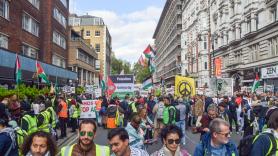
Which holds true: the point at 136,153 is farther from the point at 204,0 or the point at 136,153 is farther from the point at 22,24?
the point at 204,0

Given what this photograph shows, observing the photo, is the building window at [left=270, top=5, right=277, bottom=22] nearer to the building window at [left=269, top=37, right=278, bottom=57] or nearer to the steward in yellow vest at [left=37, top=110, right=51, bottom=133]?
the building window at [left=269, top=37, right=278, bottom=57]

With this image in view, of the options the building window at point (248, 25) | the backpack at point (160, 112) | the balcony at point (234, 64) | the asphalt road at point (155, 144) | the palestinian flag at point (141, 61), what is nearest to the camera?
the asphalt road at point (155, 144)

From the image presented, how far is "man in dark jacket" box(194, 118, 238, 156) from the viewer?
14.9 ft

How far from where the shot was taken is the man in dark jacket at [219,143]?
4.53 metres

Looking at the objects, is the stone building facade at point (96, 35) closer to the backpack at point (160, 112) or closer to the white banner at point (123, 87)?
the white banner at point (123, 87)

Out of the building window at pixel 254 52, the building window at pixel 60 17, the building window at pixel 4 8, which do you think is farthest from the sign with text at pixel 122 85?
the building window at pixel 254 52

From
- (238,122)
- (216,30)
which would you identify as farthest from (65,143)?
(216,30)

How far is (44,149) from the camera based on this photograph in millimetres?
4480

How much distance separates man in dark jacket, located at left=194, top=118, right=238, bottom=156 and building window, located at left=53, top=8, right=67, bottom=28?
40.0m

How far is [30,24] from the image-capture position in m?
35.1

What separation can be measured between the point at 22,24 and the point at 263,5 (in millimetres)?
23246

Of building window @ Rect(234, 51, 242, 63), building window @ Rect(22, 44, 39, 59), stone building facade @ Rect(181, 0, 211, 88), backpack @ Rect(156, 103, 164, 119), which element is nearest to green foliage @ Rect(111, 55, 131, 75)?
stone building facade @ Rect(181, 0, 211, 88)

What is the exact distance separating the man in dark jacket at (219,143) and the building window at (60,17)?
40.0m

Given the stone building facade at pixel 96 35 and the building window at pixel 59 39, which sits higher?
the stone building facade at pixel 96 35
